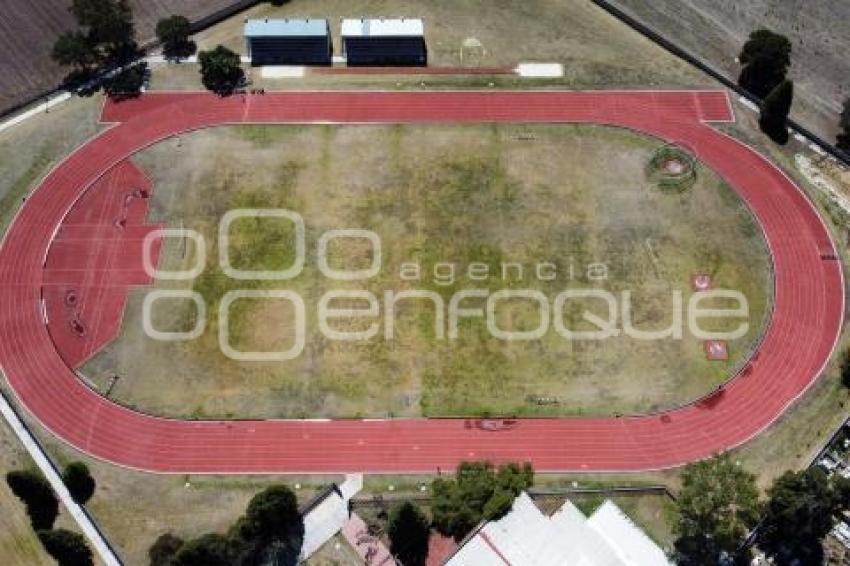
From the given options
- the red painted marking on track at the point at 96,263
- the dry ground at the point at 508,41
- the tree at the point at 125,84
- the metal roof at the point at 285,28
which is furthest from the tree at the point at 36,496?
the metal roof at the point at 285,28

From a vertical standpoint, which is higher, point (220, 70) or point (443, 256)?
point (220, 70)

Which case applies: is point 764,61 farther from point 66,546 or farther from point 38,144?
point 66,546

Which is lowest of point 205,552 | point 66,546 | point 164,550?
point 164,550

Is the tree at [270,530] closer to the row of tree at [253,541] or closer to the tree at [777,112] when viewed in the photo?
the row of tree at [253,541]

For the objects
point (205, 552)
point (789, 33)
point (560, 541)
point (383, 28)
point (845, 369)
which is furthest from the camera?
point (789, 33)

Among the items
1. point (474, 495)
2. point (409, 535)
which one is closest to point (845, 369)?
point (474, 495)

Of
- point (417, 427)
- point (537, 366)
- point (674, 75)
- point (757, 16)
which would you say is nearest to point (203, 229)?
point (417, 427)
